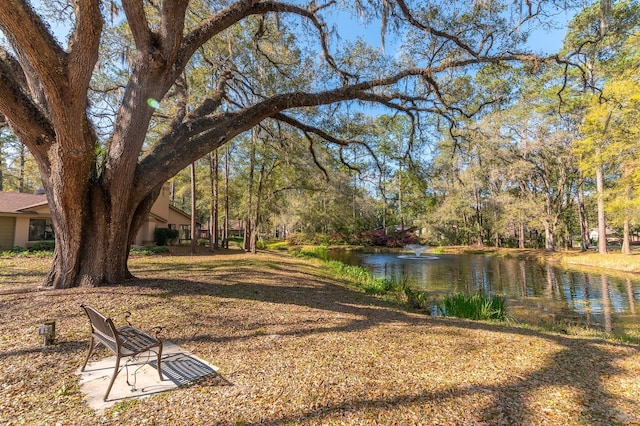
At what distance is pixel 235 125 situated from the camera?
6727 mm

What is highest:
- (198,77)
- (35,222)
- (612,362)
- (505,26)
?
(198,77)

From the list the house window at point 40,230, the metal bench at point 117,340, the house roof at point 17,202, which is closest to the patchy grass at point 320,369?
the metal bench at point 117,340

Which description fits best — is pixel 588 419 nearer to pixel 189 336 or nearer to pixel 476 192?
pixel 189 336

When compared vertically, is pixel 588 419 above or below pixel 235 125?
below

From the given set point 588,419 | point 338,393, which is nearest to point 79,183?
point 338,393

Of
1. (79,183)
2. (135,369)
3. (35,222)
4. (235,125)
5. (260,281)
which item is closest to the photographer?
(135,369)

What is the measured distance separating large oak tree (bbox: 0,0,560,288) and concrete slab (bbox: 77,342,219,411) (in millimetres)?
3675

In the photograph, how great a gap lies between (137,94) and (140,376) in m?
5.04

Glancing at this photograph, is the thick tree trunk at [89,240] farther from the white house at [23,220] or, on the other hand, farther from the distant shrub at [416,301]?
the white house at [23,220]

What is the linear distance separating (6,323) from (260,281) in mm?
5309

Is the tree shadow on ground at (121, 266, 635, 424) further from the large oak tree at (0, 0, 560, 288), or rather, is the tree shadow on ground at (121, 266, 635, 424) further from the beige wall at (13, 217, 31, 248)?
the beige wall at (13, 217, 31, 248)

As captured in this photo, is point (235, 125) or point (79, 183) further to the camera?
point (235, 125)

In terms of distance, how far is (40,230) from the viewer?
16.6 metres

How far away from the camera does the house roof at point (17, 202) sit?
15.0 m
